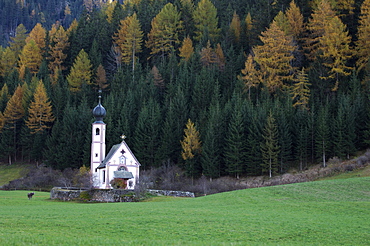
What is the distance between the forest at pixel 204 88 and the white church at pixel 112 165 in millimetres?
10057

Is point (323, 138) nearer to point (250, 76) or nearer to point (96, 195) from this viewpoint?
point (250, 76)

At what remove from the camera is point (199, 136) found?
69.0m

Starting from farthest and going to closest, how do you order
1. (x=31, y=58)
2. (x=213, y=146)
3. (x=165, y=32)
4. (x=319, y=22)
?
(x=31, y=58) → (x=165, y=32) → (x=319, y=22) → (x=213, y=146)

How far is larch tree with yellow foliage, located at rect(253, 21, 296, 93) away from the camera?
7431 centimetres

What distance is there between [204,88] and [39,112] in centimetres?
3307

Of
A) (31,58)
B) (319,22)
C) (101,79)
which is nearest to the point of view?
(319,22)

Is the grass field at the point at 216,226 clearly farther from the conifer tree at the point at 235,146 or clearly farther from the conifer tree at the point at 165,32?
the conifer tree at the point at 165,32

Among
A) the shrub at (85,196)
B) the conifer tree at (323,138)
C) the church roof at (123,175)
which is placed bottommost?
the shrub at (85,196)

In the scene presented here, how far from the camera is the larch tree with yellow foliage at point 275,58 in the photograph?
74312 millimetres

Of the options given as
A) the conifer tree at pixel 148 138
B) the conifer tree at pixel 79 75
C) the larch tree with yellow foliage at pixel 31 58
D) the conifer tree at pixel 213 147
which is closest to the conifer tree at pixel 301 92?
the conifer tree at pixel 213 147

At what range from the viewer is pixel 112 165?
59969mm

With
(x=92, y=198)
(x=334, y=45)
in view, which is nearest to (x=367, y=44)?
(x=334, y=45)

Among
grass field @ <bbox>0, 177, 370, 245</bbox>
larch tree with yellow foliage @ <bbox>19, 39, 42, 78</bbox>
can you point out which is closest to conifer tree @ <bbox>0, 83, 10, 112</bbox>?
larch tree with yellow foliage @ <bbox>19, 39, 42, 78</bbox>

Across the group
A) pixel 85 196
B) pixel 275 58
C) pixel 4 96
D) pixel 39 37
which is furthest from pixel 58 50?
pixel 85 196
